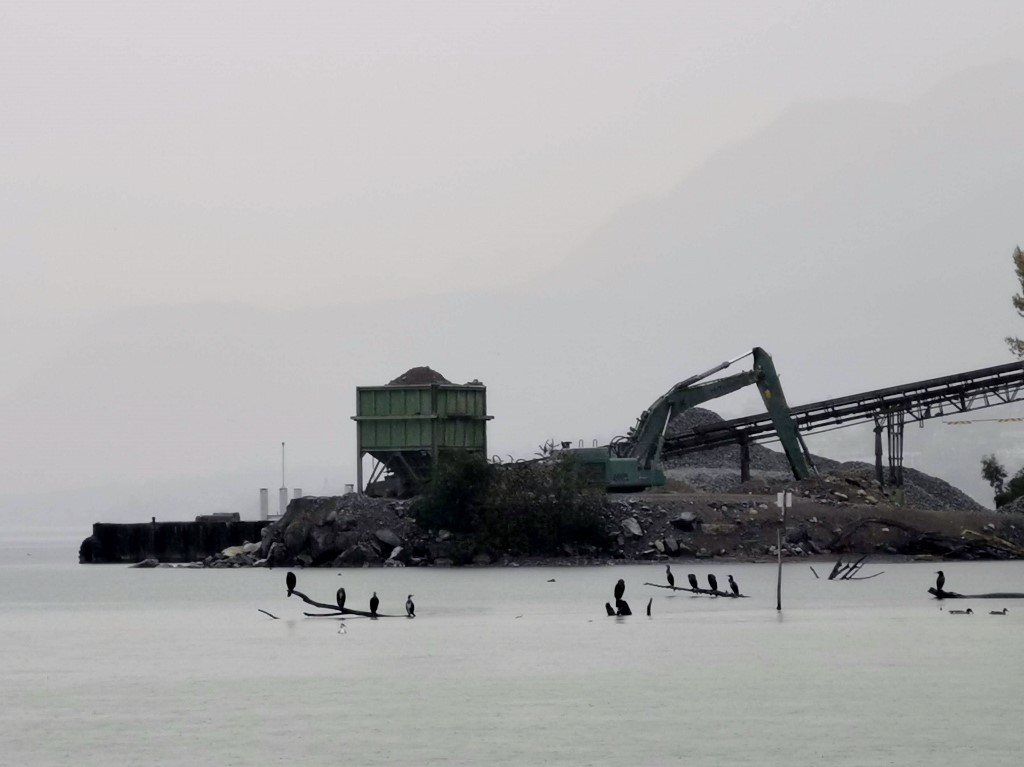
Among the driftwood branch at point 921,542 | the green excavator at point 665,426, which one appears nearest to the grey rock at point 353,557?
the green excavator at point 665,426

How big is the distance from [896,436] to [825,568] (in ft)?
58.7

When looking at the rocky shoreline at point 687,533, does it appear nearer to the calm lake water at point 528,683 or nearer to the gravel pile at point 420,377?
the gravel pile at point 420,377

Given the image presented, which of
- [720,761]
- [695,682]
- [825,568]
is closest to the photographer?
[720,761]

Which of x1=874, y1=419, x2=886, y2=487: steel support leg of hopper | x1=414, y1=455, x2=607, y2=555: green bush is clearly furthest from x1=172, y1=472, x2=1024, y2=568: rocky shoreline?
x1=874, y1=419, x2=886, y2=487: steel support leg of hopper

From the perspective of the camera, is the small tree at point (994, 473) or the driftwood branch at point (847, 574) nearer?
the driftwood branch at point (847, 574)

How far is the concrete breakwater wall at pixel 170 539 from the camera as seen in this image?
A: 10275 cm

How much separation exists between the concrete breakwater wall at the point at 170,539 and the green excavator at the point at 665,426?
20746mm

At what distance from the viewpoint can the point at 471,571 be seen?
3164 inches

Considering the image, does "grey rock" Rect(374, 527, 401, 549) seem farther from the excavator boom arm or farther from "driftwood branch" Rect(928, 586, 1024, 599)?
"driftwood branch" Rect(928, 586, 1024, 599)

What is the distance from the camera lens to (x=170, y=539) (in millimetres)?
104938

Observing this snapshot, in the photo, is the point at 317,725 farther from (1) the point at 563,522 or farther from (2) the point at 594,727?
(1) the point at 563,522

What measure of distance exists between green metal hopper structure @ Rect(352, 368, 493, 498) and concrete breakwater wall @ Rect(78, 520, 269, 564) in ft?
38.8

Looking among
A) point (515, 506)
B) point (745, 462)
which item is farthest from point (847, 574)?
point (745, 462)

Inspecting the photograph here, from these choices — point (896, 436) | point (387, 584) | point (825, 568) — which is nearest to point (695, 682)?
point (387, 584)
